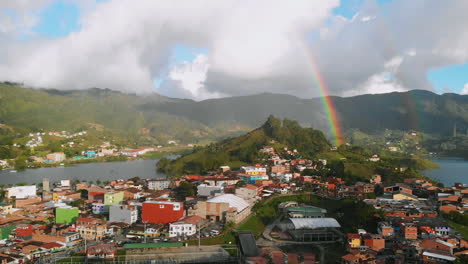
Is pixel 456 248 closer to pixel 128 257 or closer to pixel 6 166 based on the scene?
pixel 128 257

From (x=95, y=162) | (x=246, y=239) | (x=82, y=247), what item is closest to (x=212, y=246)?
(x=246, y=239)

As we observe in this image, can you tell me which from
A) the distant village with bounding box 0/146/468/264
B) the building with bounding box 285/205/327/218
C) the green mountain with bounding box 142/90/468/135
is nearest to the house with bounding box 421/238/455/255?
the distant village with bounding box 0/146/468/264

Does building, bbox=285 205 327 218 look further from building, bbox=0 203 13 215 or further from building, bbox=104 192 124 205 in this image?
building, bbox=0 203 13 215

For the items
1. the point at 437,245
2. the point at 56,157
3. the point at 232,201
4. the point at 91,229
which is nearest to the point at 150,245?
the point at 91,229

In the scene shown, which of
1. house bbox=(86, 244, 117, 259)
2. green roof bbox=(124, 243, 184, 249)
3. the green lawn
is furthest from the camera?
the green lawn

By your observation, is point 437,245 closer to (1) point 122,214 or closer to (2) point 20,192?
(1) point 122,214

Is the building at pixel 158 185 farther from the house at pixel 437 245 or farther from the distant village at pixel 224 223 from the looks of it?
the house at pixel 437 245
